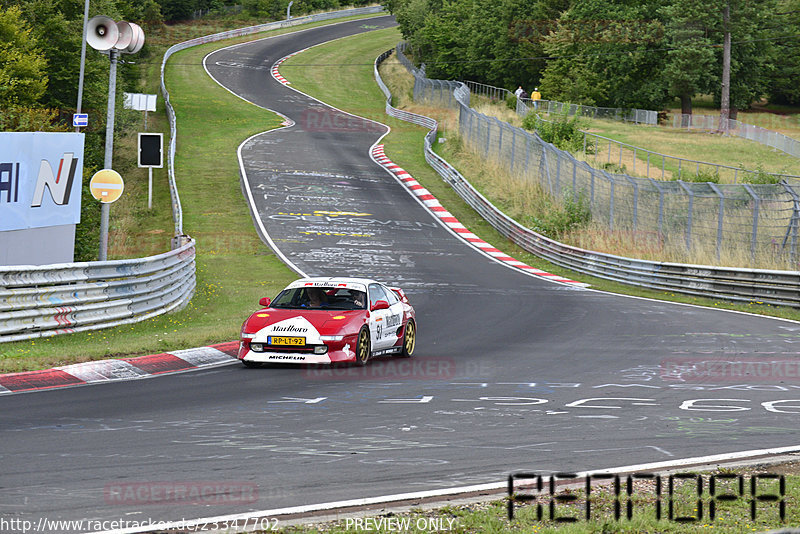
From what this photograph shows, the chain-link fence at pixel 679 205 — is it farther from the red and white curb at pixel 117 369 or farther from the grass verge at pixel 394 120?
the red and white curb at pixel 117 369

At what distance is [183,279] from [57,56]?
108 ft

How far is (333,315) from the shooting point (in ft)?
47.2

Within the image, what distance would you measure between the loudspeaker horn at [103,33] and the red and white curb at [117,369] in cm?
604

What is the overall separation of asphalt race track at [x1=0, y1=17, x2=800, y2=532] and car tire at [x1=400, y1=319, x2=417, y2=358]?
19cm

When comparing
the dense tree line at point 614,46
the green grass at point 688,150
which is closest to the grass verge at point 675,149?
the green grass at point 688,150

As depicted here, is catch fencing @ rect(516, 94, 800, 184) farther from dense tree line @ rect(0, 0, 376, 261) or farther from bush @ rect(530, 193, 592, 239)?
dense tree line @ rect(0, 0, 376, 261)

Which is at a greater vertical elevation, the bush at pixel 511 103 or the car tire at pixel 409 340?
the bush at pixel 511 103

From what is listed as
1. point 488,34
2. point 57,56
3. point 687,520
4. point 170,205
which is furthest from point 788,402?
point 488,34

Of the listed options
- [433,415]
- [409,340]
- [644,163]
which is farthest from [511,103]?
[433,415]

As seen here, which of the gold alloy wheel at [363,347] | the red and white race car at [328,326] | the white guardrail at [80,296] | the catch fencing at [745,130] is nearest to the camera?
the red and white race car at [328,326]

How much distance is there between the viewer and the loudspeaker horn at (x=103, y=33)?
17.2 metres

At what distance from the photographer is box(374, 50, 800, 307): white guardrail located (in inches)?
905

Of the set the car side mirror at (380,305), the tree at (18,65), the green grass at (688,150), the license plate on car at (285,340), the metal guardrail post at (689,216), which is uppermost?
the tree at (18,65)

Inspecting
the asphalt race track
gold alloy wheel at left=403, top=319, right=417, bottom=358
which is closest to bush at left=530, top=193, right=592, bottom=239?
the asphalt race track
